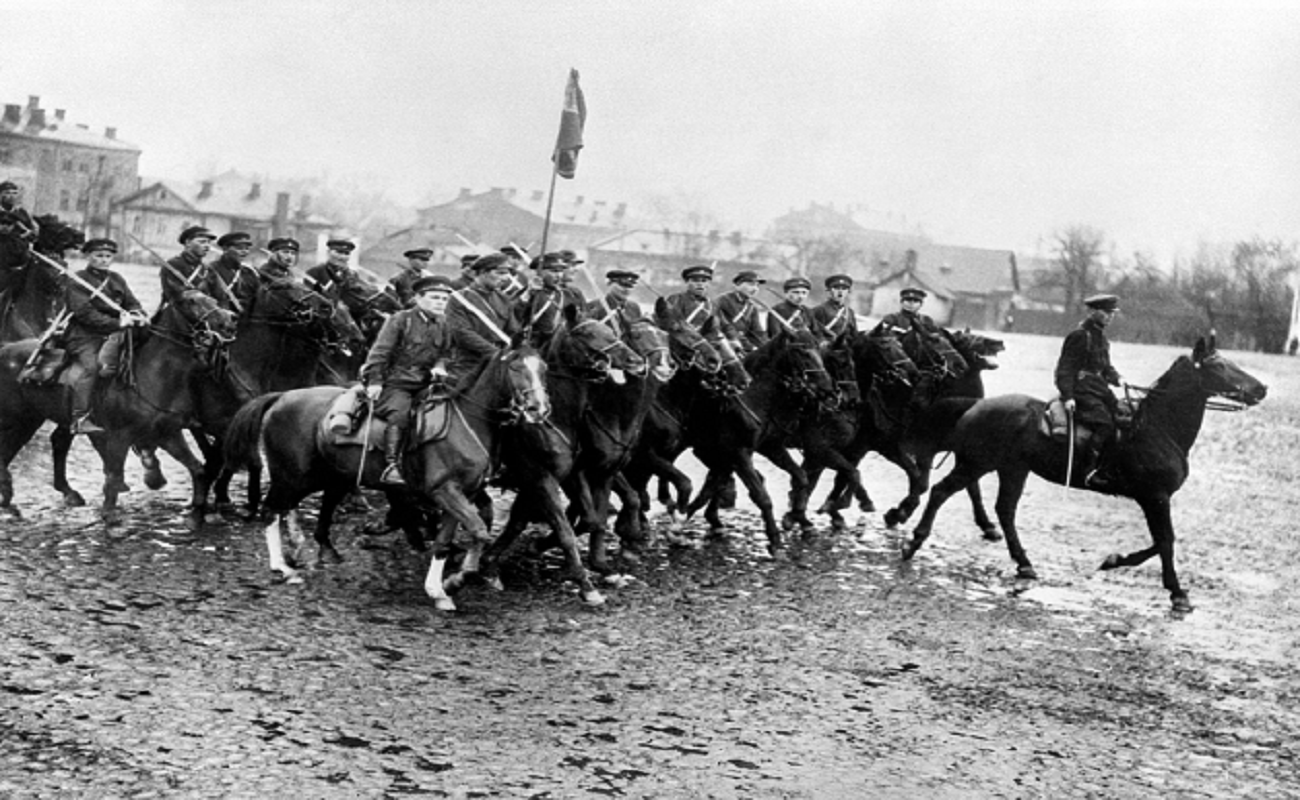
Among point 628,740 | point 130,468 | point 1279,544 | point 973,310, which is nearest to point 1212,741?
point 628,740

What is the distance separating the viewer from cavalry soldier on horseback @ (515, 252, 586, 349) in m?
12.9

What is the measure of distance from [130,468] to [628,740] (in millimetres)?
10784

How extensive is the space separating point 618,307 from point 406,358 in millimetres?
2769

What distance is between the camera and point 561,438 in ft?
37.9

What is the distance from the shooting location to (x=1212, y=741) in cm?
851

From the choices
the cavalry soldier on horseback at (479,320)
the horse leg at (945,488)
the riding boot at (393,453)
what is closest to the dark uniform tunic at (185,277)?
the riding boot at (393,453)

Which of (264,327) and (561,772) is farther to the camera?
(264,327)

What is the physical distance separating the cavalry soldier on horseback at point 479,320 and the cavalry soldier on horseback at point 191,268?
3.96m

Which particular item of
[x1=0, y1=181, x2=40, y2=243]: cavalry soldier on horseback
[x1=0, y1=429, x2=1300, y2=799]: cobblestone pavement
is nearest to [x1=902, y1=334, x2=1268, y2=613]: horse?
[x1=0, y1=429, x2=1300, y2=799]: cobblestone pavement

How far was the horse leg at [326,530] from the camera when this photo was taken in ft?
38.7

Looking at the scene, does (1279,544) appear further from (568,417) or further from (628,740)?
(628,740)

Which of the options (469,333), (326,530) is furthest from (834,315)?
(326,530)

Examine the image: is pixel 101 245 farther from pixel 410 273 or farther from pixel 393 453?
pixel 393 453

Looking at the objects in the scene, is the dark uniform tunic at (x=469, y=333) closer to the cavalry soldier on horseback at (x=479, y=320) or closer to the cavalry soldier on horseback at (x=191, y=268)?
the cavalry soldier on horseback at (x=479, y=320)
